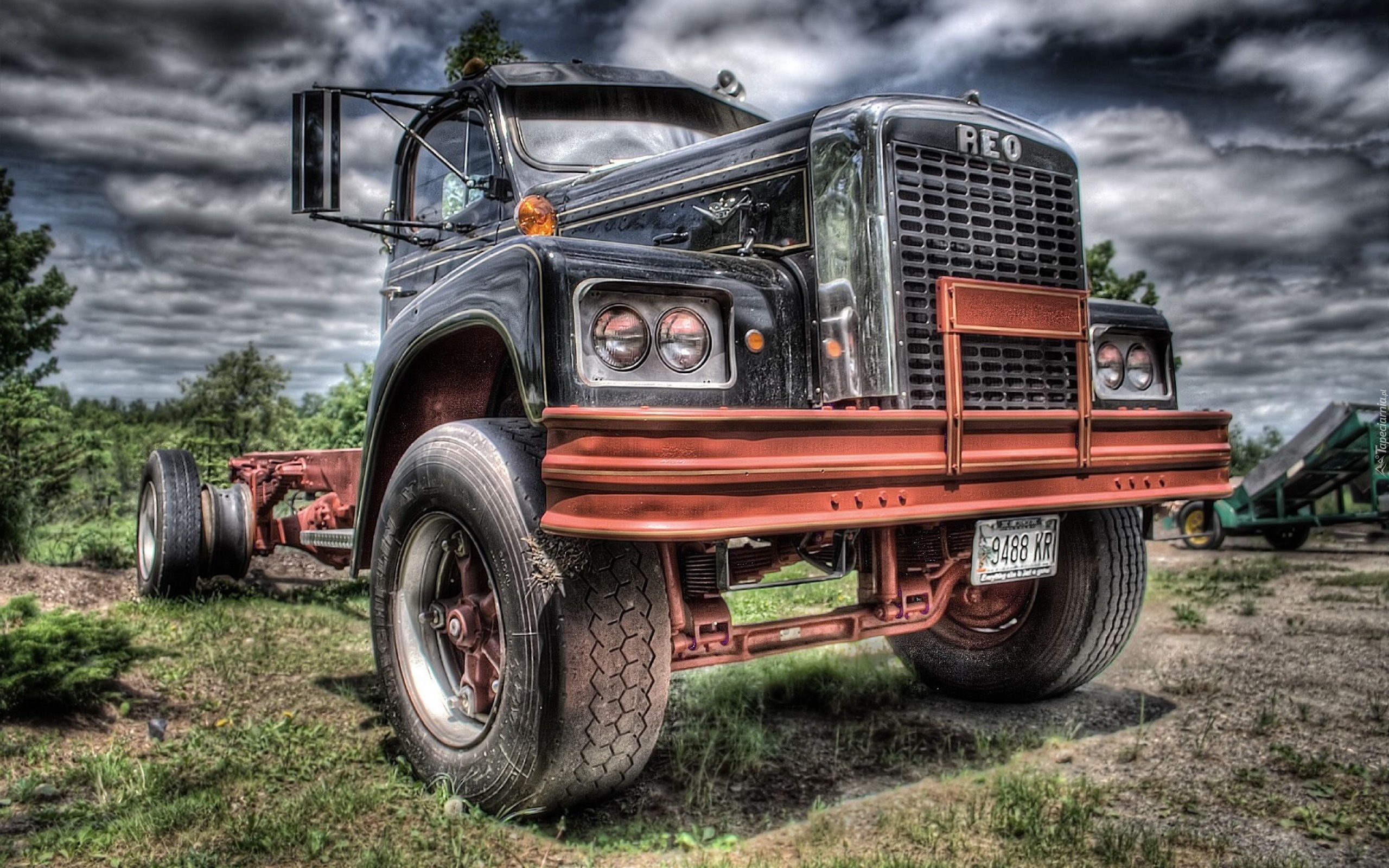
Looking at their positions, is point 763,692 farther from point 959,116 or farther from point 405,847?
point 959,116

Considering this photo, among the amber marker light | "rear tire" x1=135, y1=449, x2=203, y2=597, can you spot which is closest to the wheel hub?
the amber marker light

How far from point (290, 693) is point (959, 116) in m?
3.69

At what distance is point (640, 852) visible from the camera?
9.80 feet

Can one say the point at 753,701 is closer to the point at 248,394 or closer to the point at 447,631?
the point at 447,631

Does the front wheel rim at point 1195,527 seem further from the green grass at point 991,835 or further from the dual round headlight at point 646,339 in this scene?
the dual round headlight at point 646,339

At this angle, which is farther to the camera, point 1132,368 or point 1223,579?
point 1223,579

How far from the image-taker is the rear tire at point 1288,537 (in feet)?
38.4

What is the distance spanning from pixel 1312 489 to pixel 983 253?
32.0 ft

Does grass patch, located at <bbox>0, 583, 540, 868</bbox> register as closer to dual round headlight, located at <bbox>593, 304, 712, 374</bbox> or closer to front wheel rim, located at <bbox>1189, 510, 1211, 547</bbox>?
dual round headlight, located at <bbox>593, 304, 712, 374</bbox>

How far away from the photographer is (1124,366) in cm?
409

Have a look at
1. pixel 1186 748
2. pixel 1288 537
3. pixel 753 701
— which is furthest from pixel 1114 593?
pixel 1288 537

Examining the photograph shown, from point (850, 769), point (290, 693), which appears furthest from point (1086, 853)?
point (290, 693)

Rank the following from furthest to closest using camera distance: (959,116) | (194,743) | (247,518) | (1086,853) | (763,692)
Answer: (247,518) < (763,692) < (194,743) < (959,116) < (1086,853)

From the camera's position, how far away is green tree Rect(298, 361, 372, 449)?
1099 centimetres
